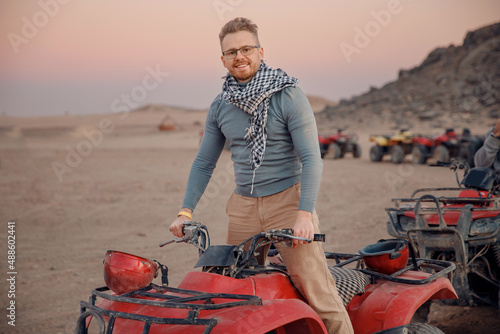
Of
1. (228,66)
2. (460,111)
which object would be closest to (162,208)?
(228,66)

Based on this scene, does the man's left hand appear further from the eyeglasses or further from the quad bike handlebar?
the eyeglasses

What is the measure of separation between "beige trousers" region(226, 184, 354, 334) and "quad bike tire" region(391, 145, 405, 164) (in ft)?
54.8

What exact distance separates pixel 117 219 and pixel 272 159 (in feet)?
24.7

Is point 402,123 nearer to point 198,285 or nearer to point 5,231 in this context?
point 5,231

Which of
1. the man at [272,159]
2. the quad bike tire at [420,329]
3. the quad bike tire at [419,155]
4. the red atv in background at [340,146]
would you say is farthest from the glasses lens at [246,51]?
the red atv in background at [340,146]

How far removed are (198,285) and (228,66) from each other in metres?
1.16

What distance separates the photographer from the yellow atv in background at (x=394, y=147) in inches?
749

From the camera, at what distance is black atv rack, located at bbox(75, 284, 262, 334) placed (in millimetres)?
2213

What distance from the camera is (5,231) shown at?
9109 mm

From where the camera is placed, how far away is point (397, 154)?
18984 millimetres

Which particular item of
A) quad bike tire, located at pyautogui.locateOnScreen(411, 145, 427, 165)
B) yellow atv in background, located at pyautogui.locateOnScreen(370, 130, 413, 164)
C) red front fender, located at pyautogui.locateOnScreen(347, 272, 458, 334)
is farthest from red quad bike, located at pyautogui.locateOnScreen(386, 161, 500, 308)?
yellow atv in background, located at pyautogui.locateOnScreen(370, 130, 413, 164)

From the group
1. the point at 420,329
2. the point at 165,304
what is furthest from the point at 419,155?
the point at 165,304

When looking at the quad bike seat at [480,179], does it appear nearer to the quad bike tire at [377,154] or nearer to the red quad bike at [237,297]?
the red quad bike at [237,297]

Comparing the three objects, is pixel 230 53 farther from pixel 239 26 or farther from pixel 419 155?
pixel 419 155
